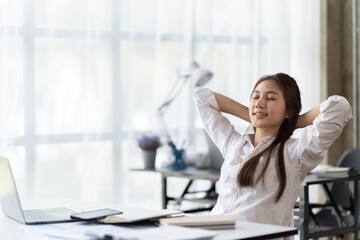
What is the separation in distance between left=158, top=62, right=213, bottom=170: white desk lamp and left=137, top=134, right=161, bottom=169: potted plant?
97mm

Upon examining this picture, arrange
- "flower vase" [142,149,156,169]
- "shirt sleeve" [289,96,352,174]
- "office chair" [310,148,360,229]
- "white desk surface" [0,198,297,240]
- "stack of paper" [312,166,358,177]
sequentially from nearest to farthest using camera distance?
1. "white desk surface" [0,198,297,240]
2. "shirt sleeve" [289,96,352,174]
3. "stack of paper" [312,166,358,177]
4. "office chair" [310,148,360,229]
5. "flower vase" [142,149,156,169]

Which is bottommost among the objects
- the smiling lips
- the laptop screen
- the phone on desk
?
the phone on desk

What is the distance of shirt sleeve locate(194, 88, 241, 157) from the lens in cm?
276

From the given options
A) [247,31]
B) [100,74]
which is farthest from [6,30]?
[247,31]

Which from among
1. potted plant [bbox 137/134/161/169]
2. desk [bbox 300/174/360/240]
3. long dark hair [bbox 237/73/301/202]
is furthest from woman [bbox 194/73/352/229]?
potted plant [bbox 137/134/161/169]

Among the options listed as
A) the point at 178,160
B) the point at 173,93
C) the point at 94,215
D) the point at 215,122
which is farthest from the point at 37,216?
the point at 173,93

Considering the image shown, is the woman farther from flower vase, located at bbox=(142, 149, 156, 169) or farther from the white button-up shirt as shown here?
flower vase, located at bbox=(142, 149, 156, 169)

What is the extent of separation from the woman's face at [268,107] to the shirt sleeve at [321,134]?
0.37 ft

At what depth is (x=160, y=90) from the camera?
475 centimetres

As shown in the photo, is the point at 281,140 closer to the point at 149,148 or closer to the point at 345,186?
the point at 345,186

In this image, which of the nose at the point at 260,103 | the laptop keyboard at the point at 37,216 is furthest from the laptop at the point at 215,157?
the laptop keyboard at the point at 37,216

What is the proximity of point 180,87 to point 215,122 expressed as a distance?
1.90 m

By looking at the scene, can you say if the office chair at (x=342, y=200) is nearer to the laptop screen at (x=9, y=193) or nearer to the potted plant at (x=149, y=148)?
the potted plant at (x=149, y=148)

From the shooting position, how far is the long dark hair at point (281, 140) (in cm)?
249
